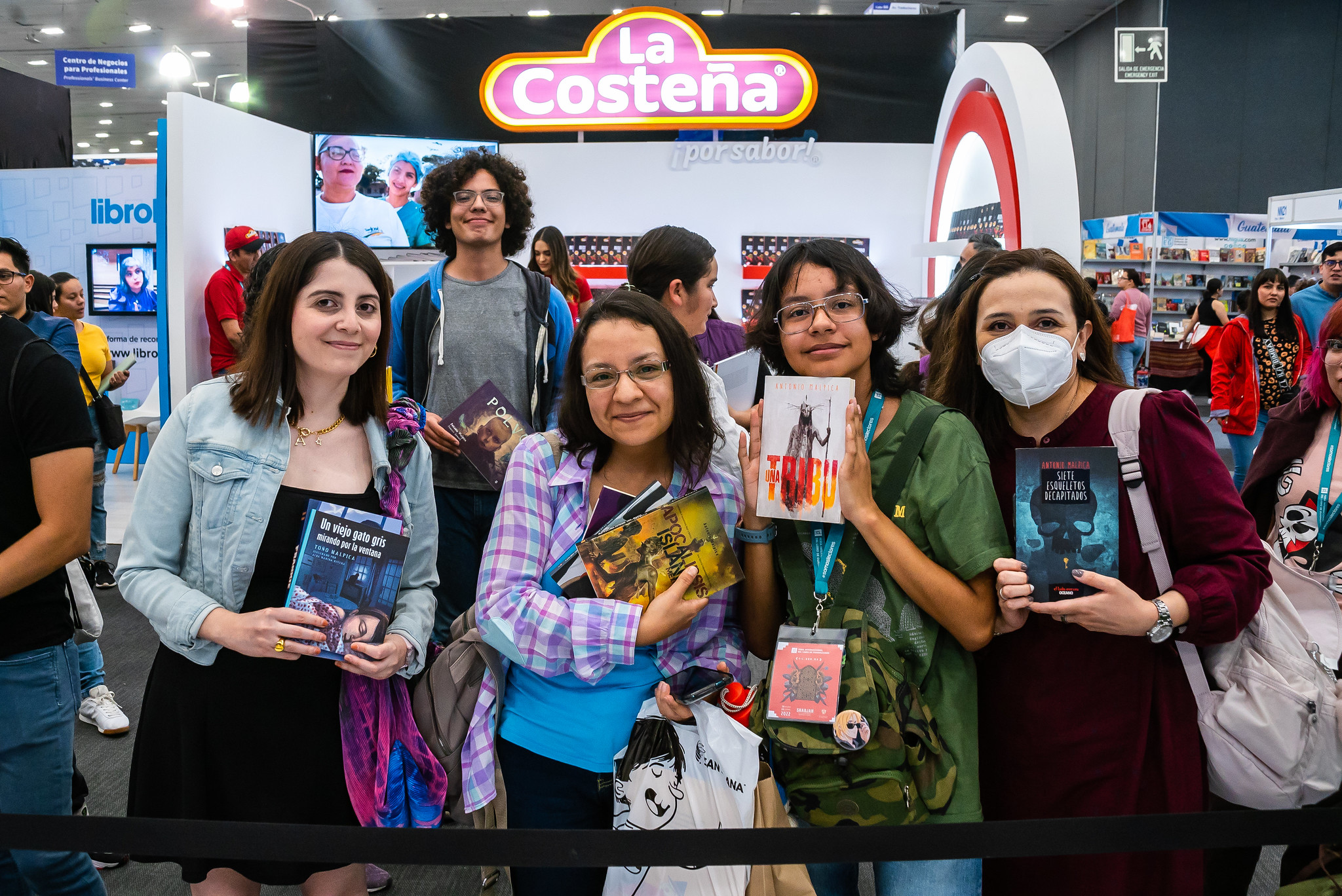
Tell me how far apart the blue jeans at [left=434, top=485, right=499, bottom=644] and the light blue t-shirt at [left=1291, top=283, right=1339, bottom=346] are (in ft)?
20.0

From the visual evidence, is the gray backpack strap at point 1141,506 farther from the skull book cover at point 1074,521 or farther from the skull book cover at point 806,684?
the skull book cover at point 806,684

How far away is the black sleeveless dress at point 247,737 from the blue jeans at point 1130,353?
991cm

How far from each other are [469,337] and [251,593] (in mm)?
1314

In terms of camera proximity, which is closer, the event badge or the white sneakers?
the event badge

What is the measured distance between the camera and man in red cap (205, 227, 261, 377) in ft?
16.7

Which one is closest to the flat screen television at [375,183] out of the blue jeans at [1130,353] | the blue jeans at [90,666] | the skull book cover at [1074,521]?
the blue jeans at [90,666]

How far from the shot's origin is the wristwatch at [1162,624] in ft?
4.59

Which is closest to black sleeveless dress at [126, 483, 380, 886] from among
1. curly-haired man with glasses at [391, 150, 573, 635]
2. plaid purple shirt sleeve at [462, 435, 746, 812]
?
plaid purple shirt sleeve at [462, 435, 746, 812]

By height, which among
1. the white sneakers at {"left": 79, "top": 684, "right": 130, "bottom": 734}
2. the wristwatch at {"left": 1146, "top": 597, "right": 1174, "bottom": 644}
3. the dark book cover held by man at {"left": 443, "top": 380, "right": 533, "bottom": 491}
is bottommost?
the white sneakers at {"left": 79, "top": 684, "right": 130, "bottom": 734}

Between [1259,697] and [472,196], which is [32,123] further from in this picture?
[1259,697]

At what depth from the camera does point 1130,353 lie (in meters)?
10.2

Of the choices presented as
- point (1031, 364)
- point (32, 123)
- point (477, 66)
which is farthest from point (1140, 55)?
point (32, 123)

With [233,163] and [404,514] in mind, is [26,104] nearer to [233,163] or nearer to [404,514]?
[233,163]

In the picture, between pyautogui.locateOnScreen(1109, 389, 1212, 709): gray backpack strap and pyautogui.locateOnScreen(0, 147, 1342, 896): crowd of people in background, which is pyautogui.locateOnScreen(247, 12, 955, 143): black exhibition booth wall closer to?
pyautogui.locateOnScreen(0, 147, 1342, 896): crowd of people in background
